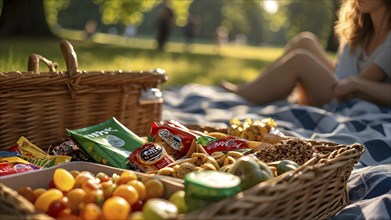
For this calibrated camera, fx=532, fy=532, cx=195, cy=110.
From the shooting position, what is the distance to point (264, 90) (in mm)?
3238

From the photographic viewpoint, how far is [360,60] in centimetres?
301

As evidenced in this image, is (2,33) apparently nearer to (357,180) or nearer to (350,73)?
(350,73)

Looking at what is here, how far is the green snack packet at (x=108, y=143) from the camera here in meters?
1.49

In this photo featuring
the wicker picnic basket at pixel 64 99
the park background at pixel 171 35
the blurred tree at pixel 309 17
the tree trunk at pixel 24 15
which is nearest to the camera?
the wicker picnic basket at pixel 64 99

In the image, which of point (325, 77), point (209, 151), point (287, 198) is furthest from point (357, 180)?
point (325, 77)

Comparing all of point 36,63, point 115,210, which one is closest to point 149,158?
point 115,210

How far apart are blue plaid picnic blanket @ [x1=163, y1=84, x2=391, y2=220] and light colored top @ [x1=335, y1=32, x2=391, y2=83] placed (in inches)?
10.0

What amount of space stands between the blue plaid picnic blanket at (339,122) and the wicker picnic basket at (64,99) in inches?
21.5

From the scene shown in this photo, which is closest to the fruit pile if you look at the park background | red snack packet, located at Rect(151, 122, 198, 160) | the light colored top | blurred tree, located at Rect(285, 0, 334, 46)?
red snack packet, located at Rect(151, 122, 198, 160)

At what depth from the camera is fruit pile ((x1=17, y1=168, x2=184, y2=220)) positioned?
0.98 metres

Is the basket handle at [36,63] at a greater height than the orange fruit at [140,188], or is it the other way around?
the basket handle at [36,63]

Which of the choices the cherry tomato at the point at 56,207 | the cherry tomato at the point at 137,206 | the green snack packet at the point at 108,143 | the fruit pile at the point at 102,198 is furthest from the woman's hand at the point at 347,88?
the cherry tomato at the point at 56,207

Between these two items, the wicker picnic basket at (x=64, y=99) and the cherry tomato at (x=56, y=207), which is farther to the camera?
the wicker picnic basket at (x=64, y=99)

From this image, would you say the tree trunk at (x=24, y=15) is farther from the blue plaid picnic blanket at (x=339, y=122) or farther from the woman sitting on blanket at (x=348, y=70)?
the woman sitting on blanket at (x=348, y=70)
